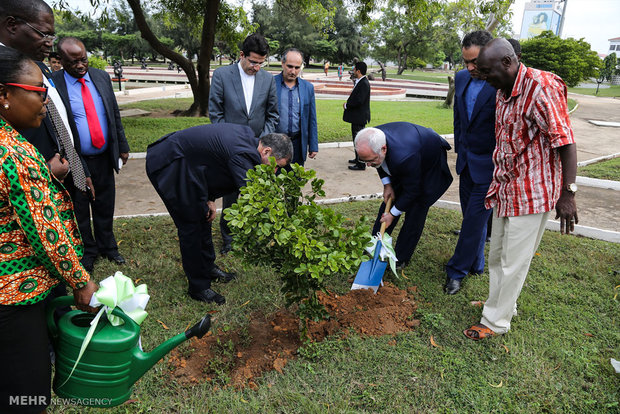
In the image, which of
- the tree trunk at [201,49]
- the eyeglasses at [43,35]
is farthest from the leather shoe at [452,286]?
the tree trunk at [201,49]

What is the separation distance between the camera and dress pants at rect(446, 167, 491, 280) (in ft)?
12.3

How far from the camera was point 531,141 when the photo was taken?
278 centimetres

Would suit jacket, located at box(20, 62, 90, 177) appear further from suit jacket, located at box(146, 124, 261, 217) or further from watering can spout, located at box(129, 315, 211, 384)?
watering can spout, located at box(129, 315, 211, 384)

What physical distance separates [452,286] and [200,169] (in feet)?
8.05

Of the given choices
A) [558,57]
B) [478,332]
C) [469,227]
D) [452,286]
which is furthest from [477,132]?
[558,57]

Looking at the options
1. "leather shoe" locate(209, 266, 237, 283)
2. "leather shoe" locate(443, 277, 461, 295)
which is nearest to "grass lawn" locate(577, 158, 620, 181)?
"leather shoe" locate(443, 277, 461, 295)

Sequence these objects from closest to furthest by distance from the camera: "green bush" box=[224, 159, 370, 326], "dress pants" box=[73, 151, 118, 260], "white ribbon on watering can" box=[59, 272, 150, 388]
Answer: "white ribbon on watering can" box=[59, 272, 150, 388] → "green bush" box=[224, 159, 370, 326] → "dress pants" box=[73, 151, 118, 260]

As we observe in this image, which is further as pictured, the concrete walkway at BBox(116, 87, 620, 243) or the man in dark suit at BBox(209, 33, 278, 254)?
the concrete walkway at BBox(116, 87, 620, 243)

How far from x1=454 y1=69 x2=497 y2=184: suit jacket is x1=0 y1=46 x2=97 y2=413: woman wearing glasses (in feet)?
10.4

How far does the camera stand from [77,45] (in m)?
3.78

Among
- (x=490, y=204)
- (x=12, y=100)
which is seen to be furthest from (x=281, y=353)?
(x=12, y=100)

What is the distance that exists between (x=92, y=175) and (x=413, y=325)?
10.6 ft

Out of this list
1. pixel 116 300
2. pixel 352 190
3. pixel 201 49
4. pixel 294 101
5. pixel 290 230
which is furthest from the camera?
pixel 201 49

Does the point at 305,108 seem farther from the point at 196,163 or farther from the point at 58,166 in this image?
the point at 58,166
